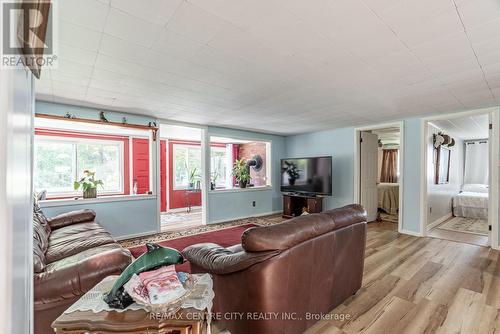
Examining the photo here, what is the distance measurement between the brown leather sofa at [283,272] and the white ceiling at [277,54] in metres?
1.39

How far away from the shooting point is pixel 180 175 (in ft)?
23.2

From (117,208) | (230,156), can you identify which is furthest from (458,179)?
(117,208)

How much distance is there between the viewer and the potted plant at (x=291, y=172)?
18.3ft

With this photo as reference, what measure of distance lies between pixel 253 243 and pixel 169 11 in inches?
61.5

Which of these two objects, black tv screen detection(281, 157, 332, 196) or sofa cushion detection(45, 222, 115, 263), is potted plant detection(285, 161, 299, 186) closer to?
black tv screen detection(281, 157, 332, 196)

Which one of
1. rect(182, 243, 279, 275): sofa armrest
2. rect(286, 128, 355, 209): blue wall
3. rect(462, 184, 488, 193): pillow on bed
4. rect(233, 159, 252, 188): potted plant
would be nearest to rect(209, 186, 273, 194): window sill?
rect(233, 159, 252, 188): potted plant

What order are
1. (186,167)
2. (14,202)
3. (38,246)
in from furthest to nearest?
(186,167)
(38,246)
(14,202)

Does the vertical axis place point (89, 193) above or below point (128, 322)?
above

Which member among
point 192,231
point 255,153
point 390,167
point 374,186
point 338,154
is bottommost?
point 192,231

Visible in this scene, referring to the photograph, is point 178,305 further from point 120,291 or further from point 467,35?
point 467,35

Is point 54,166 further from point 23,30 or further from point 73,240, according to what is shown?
point 23,30

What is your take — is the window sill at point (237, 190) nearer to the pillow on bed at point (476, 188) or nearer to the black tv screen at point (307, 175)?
the black tv screen at point (307, 175)

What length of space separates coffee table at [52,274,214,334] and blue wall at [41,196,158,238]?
10.4ft

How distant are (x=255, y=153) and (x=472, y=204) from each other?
579cm
